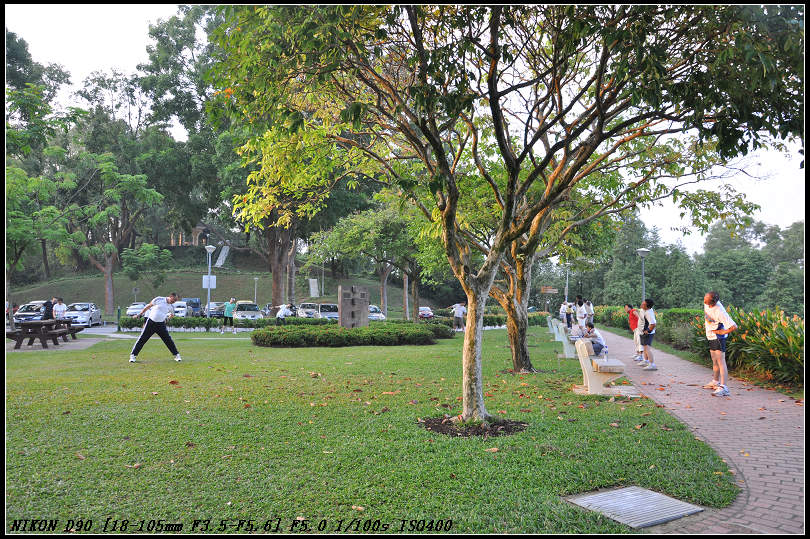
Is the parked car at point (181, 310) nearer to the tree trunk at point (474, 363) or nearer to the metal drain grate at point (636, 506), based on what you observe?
the tree trunk at point (474, 363)

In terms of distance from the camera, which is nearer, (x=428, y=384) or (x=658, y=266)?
(x=428, y=384)

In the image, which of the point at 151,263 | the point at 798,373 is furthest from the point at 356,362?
the point at 151,263

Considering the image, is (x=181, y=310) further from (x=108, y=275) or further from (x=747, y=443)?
(x=747, y=443)

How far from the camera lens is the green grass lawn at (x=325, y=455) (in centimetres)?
381

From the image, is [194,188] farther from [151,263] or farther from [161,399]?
[161,399]

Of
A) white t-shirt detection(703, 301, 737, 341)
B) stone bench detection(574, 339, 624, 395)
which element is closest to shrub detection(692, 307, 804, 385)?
white t-shirt detection(703, 301, 737, 341)

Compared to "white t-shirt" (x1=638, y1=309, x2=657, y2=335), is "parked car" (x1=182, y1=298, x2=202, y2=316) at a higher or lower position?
lower

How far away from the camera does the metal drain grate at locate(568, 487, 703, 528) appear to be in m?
3.74

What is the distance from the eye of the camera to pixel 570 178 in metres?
6.37

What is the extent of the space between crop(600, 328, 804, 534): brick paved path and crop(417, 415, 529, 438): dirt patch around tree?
2182 millimetres

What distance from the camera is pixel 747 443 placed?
5781mm

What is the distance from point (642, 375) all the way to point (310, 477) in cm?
929

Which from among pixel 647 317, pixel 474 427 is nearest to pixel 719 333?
pixel 647 317

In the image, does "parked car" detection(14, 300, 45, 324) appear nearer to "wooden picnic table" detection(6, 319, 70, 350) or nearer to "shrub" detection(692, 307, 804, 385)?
"wooden picnic table" detection(6, 319, 70, 350)
